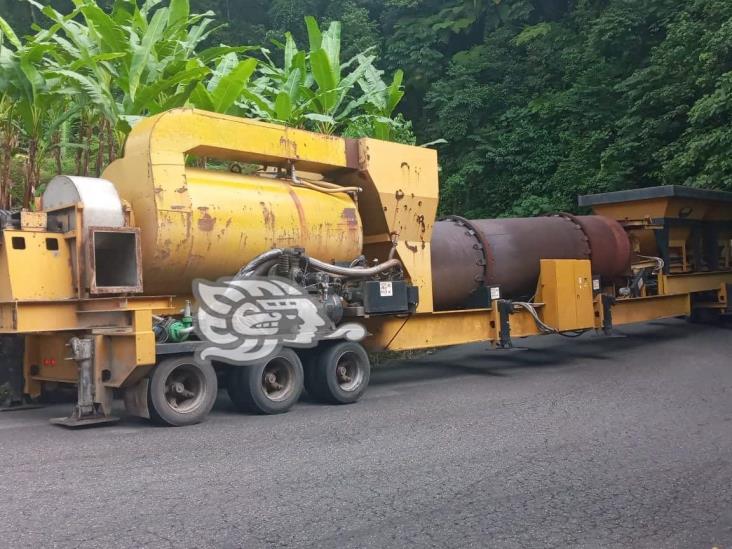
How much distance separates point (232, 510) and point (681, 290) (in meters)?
11.7

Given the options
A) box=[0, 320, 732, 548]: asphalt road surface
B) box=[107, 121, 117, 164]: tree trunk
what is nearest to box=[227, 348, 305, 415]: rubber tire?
box=[0, 320, 732, 548]: asphalt road surface

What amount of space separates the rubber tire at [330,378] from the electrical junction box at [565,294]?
150 inches

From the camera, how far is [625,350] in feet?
41.9

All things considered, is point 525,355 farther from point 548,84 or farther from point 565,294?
point 548,84

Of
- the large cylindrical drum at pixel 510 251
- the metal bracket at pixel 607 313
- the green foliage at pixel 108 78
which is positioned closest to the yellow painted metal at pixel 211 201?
the large cylindrical drum at pixel 510 251

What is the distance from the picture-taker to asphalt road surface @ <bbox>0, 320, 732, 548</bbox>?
4.14m

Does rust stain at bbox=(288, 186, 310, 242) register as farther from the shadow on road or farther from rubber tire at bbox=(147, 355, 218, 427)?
the shadow on road

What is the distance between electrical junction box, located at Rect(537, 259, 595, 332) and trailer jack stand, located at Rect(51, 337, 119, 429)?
6.63 m

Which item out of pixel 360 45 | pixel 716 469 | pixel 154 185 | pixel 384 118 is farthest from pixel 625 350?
pixel 360 45

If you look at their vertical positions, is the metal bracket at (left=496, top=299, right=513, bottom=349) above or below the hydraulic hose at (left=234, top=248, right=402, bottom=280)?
below

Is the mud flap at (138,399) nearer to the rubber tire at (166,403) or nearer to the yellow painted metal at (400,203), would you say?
the rubber tire at (166,403)

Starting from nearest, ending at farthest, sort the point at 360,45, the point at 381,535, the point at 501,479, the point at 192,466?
the point at 381,535
the point at 501,479
the point at 192,466
the point at 360,45

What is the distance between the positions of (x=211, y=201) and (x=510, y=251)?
520cm

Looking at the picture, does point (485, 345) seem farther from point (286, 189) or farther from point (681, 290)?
point (286, 189)
